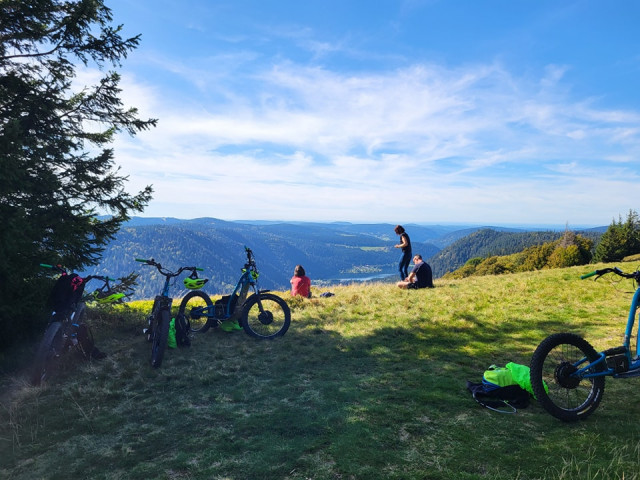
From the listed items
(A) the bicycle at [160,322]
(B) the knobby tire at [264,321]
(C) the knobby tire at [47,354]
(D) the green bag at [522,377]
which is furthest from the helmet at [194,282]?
(D) the green bag at [522,377]

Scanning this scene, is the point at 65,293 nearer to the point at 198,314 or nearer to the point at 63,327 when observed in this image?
the point at 63,327

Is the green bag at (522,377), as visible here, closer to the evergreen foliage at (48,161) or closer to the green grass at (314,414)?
the green grass at (314,414)

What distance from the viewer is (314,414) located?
191 inches

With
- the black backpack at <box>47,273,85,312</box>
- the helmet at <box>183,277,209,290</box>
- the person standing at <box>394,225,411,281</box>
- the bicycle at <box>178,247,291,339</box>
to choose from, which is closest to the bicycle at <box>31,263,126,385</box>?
the black backpack at <box>47,273,85,312</box>

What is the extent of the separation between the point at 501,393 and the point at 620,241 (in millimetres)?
53283

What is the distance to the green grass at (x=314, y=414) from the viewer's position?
142 inches

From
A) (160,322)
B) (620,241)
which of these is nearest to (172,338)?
(160,322)

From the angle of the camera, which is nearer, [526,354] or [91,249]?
[526,354]

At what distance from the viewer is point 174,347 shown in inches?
326

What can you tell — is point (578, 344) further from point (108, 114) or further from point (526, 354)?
point (108, 114)

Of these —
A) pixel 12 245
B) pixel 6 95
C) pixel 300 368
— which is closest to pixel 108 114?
pixel 6 95

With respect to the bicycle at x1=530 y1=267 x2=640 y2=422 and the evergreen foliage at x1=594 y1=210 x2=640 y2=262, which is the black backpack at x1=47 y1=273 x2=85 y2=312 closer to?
the bicycle at x1=530 y1=267 x2=640 y2=422

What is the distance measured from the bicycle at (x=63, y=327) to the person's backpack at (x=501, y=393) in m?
7.49

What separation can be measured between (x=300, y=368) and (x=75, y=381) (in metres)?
4.33
